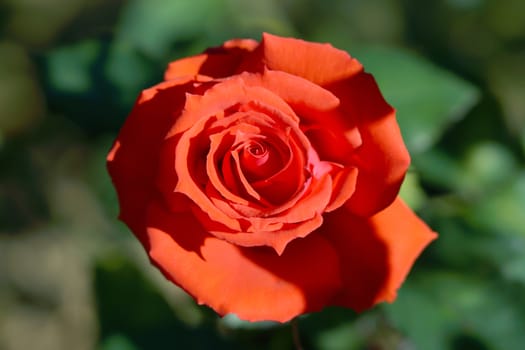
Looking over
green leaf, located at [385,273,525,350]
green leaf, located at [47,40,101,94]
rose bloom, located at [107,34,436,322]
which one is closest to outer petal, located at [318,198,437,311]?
rose bloom, located at [107,34,436,322]

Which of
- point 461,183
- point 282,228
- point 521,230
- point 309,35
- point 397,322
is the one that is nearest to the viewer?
point 282,228

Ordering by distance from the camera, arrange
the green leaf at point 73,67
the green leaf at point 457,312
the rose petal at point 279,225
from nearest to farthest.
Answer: the rose petal at point 279,225
the green leaf at point 457,312
the green leaf at point 73,67

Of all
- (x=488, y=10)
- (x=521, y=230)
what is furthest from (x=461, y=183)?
(x=488, y=10)

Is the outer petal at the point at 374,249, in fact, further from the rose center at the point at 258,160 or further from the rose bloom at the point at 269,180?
the rose center at the point at 258,160

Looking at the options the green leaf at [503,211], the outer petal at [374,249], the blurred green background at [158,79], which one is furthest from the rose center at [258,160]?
the green leaf at [503,211]

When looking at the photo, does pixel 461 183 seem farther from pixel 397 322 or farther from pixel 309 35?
pixel 309 35

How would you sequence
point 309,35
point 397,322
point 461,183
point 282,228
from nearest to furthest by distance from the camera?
1. point 282,228
2. point 397,322
3. point 461,183
4. point 309,35

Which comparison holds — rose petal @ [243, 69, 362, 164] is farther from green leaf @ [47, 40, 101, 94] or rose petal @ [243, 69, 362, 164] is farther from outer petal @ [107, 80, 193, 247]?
green leaf @ [47, 40, 101, 94]
